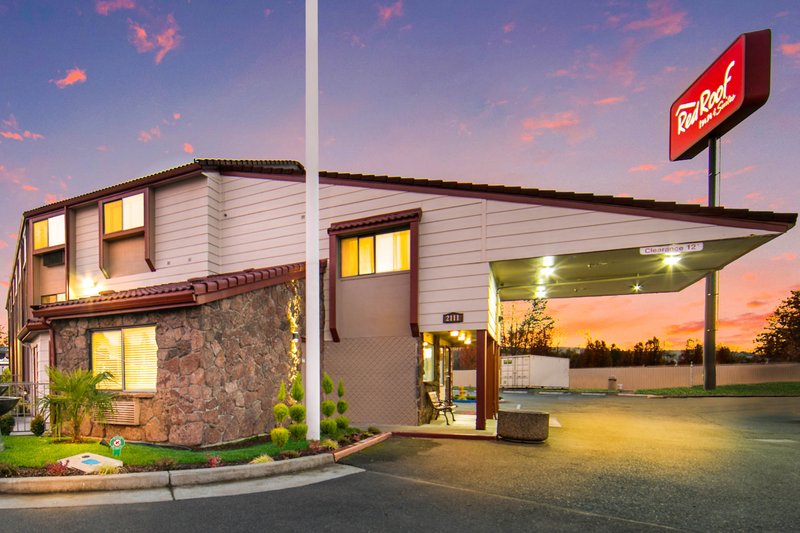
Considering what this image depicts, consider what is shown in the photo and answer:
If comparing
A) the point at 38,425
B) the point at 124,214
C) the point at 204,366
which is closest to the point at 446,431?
the point at 204,366

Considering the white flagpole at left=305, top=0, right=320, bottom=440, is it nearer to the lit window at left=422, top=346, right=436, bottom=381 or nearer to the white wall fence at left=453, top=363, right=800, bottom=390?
the lit window at left=422, top=346, right=436, bottom=381

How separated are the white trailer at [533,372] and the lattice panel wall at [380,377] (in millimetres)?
22678

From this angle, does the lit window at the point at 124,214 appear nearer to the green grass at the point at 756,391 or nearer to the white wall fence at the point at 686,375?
the green grass at the point at 756,391

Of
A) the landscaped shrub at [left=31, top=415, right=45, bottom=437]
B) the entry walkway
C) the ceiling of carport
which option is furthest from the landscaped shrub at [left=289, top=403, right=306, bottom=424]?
the ceiling of carport

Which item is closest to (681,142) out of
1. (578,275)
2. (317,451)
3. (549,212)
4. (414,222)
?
(578,275)

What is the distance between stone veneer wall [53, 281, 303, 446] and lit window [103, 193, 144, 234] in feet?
21.8

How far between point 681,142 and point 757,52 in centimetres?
644

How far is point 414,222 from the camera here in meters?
12.8

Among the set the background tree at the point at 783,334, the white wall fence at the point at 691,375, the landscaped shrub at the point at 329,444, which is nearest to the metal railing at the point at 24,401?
the landscaped shrub at the point at 329,444

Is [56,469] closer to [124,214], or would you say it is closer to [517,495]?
[517,495]

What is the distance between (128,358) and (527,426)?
30.2ft

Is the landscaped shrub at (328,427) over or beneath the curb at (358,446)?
over

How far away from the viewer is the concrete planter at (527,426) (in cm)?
1030

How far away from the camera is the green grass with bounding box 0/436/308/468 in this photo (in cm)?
739
